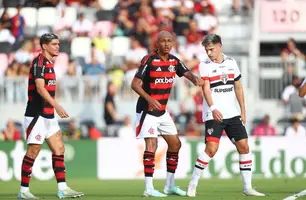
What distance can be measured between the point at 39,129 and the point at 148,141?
1587 millimetres

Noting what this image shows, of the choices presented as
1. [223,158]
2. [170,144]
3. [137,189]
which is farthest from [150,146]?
[223,158]

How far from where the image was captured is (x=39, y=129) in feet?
48.6

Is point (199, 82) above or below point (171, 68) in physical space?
below

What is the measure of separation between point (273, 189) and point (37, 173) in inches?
283

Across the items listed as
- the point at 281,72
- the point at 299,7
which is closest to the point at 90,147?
the point at 281,72

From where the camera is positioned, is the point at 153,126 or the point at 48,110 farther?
the point at 153,126

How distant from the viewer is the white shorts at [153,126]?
1527cm

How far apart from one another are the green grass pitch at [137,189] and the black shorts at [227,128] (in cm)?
84

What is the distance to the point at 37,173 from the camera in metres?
22.9

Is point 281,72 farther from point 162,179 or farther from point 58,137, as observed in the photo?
point 58,137

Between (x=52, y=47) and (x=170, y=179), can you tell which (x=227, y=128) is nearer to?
(x=170, y=179)

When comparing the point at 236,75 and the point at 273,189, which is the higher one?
the point at 236,75

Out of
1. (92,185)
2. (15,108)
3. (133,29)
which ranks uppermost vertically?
(133,29)

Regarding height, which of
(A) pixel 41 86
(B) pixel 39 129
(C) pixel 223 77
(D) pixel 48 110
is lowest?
(B) pixel 39 129
